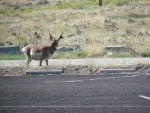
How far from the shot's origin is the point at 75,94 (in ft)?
36.8

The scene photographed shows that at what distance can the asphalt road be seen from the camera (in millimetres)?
9609

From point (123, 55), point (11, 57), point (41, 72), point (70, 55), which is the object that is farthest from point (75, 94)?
point (11, 57)

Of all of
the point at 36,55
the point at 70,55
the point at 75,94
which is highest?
the point at 36,55

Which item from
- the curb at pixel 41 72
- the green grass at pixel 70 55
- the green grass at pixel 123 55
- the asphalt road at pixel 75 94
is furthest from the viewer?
the green grass at pixel 70 55

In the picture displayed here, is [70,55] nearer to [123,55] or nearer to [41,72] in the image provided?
[123,55]

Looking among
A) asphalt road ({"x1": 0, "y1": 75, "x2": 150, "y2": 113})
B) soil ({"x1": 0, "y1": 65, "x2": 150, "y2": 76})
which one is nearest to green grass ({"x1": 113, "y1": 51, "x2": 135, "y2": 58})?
soil ({"x1": 0, "y1": 65, "x2": 150, "y2": 76})

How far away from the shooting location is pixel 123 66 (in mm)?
15742

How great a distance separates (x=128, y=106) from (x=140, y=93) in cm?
160

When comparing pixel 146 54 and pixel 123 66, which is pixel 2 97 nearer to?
pixel 123 66

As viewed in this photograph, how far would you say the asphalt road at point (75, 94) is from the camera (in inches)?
378

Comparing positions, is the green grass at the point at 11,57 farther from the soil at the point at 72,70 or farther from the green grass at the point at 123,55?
the green grass at the point at 123,55

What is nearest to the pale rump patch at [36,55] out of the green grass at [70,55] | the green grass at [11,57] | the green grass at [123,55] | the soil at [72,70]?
the soil at [72,70]

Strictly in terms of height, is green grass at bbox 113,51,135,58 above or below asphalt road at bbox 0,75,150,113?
above

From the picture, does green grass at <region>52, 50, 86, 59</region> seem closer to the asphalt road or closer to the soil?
the soil
